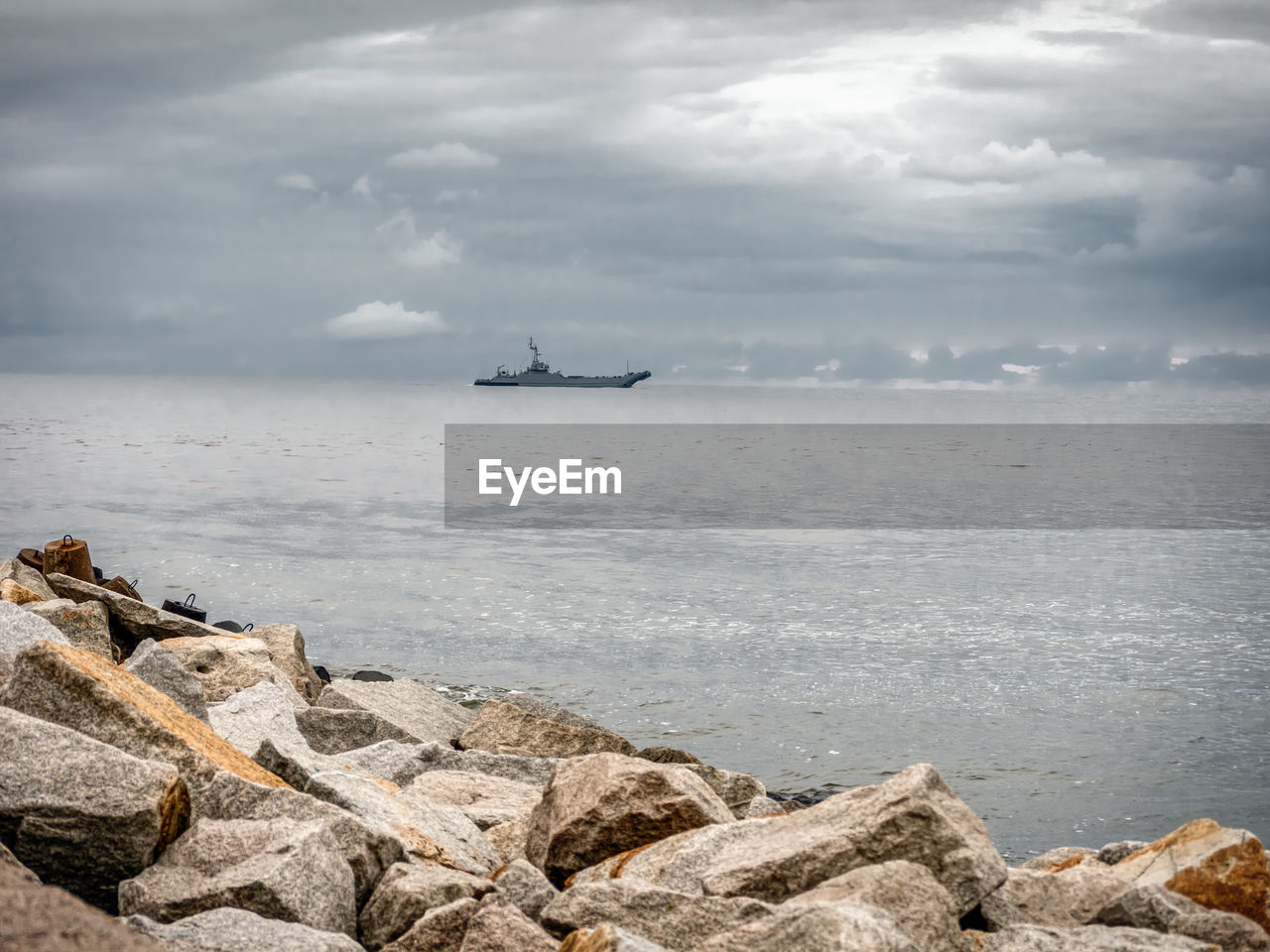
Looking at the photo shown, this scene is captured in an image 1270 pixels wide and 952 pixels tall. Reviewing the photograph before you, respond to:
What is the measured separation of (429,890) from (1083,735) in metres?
5.73

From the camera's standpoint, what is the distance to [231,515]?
2097cm

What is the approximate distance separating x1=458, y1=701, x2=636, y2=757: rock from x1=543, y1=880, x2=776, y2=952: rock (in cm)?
324

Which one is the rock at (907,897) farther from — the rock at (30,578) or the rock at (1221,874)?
the rock at (30,578)

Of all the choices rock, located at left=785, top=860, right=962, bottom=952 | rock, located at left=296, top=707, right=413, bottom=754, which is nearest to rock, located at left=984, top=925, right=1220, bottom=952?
rock, located at left=785, top=860, right=962, bottom=952

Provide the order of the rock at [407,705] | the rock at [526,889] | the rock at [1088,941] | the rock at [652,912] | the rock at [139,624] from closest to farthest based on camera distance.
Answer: the rock at [1088,941] → the rock at [652,912] → the rock at [526,889] → the rock at [407,705] → the rock at [139,624]

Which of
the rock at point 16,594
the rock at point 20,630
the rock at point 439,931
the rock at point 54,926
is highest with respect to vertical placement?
the rock at point 54,926

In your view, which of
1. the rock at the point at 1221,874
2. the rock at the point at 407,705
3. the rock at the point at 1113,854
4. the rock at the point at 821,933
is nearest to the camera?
the rock at the point at 821,933

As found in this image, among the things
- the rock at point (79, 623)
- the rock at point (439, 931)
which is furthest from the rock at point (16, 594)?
the rock at point (439, 931)

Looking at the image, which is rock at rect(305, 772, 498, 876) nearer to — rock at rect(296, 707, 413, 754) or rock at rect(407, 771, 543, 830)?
rock at rect(407, 771, 543, 830)

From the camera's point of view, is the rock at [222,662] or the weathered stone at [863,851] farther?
the rock at [222,662]

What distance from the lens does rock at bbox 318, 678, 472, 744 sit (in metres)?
7.62

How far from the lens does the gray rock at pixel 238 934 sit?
3.41 meters

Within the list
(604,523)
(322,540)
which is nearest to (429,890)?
(322,540)

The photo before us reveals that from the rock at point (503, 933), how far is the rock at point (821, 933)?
521mm
